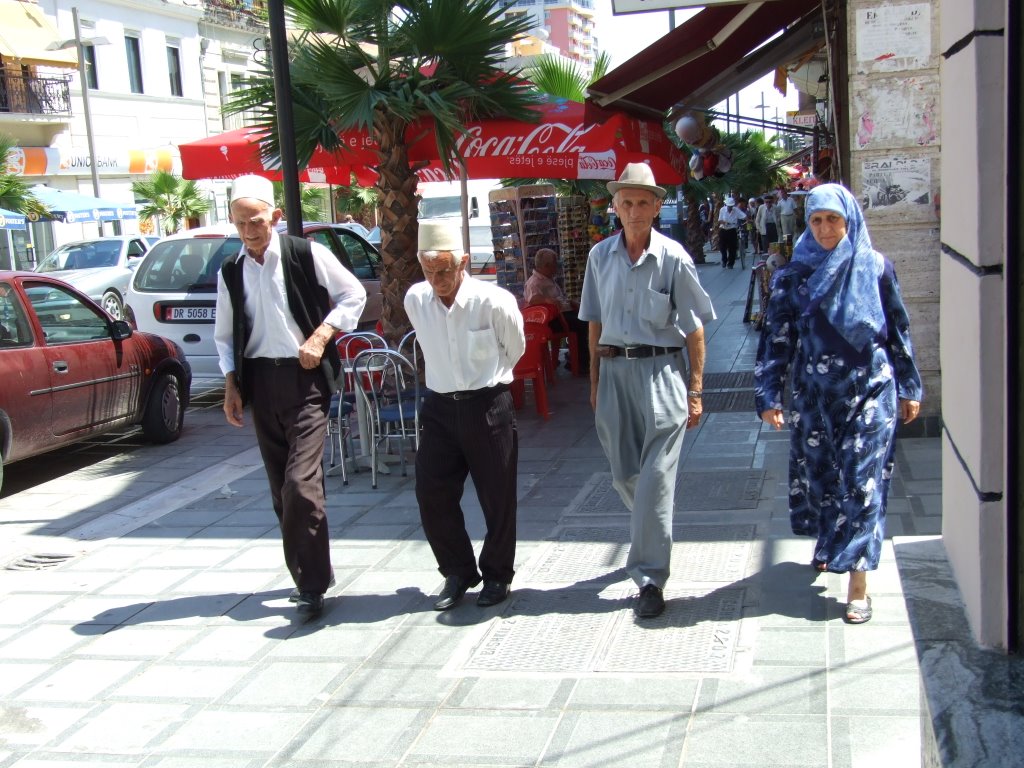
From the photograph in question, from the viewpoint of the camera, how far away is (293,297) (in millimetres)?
5082

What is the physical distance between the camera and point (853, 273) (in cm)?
444

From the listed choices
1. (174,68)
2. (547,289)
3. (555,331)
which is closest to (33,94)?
Answer: (174,68)

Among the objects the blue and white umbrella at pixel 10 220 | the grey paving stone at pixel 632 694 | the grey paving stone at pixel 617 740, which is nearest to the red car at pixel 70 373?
the grey paving stone at pixel 632 694

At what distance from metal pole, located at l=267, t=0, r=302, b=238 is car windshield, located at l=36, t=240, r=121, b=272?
14.6 metres

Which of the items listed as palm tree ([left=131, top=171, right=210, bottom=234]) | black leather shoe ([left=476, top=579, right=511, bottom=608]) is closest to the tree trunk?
black leather shoe ([left=476, top=579, right=511, bottom=608])

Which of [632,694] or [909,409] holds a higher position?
[909,409]

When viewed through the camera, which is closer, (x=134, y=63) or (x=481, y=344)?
(x=481, y=344)

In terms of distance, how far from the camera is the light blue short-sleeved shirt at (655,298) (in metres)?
4.80

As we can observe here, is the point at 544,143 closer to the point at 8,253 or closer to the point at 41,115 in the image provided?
the point at 8,253

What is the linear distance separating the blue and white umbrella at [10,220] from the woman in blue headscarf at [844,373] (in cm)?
2154

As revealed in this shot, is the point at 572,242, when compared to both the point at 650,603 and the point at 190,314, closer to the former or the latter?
the point at 190,314

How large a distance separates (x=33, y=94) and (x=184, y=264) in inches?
920

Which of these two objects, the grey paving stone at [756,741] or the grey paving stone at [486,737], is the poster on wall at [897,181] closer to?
the grey paving stone at [756,741]

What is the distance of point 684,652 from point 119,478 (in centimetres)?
536
